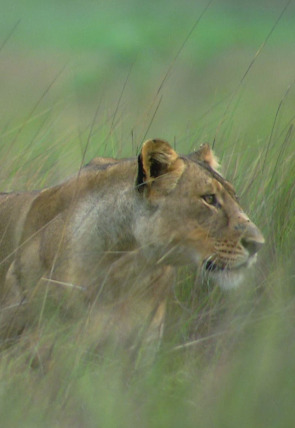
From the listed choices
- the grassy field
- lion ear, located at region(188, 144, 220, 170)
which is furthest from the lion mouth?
lion ear, located at region(188, 144, 220, 170)

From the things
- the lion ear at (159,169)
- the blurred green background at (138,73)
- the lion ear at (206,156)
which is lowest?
the blurred green background at (138,73)

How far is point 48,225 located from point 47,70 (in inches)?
375

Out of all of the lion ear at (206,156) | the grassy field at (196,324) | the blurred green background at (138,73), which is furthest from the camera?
the blurred green background at (138,73)

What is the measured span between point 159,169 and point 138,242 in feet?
0.86

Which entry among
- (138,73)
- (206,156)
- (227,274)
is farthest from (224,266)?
(138,73)

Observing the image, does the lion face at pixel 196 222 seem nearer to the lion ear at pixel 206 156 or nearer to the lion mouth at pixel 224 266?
the lion mouth at pixel 224 266

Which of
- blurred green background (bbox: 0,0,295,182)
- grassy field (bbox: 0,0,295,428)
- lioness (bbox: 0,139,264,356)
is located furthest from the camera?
blurred green background (bbox: 0,0,295,182)

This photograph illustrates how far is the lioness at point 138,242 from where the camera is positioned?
4.63 meters

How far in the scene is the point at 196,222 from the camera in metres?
4.68

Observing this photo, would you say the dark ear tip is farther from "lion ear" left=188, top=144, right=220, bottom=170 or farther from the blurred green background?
the blurred green background

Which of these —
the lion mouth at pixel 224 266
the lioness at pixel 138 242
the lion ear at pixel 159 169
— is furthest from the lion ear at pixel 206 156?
the lion mouth at pixel 224 266

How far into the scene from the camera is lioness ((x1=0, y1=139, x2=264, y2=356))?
463 cm

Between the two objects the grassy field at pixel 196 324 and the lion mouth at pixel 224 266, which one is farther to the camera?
the lion mouth at pixel 224 266

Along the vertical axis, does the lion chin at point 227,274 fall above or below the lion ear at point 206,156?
below
